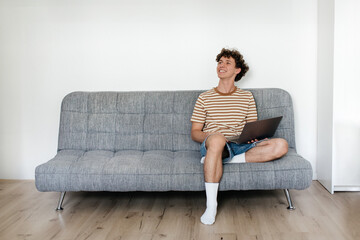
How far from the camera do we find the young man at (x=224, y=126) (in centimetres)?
234

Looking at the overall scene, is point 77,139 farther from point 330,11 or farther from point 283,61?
point 330,11

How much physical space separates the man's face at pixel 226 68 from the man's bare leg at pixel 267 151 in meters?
0.67

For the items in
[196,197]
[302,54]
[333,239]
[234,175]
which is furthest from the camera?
[302,54]

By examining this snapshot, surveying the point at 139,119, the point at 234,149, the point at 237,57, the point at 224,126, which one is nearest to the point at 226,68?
the point at 237,57

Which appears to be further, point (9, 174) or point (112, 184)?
point (9, 174)

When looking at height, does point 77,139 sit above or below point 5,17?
below

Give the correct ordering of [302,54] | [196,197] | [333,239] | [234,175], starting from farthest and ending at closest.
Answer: [302,54] < [196,197] < [234,175] < [333,239]

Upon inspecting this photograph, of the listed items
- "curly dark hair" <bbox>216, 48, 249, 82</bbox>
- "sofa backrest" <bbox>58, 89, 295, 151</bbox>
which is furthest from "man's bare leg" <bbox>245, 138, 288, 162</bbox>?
"curly dark hair" <bbox>216, 48, 249, 82</bbox>

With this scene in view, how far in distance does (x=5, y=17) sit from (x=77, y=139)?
1.40m

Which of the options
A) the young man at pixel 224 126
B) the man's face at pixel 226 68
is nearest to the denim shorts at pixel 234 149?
the young man at pixel 224 126

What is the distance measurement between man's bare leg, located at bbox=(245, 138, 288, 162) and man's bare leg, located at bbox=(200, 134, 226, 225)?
249mm

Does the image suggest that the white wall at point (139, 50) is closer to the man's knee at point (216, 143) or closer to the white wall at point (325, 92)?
the white wall at point (325, 92)

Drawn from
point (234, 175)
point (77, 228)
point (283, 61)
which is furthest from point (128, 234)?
point (283, 61)

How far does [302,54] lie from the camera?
323 cm
